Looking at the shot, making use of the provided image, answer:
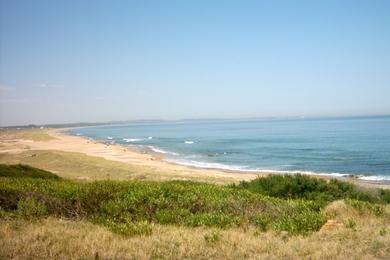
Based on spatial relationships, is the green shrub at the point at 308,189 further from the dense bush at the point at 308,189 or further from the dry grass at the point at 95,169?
the dry grass at the point at 95,169

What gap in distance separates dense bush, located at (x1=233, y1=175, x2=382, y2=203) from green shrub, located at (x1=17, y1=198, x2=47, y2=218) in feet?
30.3

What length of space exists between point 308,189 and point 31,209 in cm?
1112

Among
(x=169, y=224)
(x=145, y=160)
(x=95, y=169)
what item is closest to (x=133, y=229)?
(x=169, y=224)

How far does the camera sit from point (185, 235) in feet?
26.0

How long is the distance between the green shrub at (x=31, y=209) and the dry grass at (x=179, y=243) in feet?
3.37

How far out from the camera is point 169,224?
961 cm

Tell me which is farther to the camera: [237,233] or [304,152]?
[304,152]

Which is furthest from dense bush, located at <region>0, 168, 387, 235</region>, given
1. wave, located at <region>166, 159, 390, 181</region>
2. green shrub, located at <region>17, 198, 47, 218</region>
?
wave, located at <region>166, 159, 390, 181</region>

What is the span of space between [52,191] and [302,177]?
10310mm

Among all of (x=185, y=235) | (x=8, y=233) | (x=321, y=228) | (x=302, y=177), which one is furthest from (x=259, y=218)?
(x=302, y=177)

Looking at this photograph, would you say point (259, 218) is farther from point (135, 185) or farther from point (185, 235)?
point (135, 185)

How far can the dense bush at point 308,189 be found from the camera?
16609mm

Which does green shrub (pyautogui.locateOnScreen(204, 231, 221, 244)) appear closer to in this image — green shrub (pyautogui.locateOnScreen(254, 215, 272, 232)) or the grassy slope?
the grassy slope

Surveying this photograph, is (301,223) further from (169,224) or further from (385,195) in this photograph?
(385,195)
